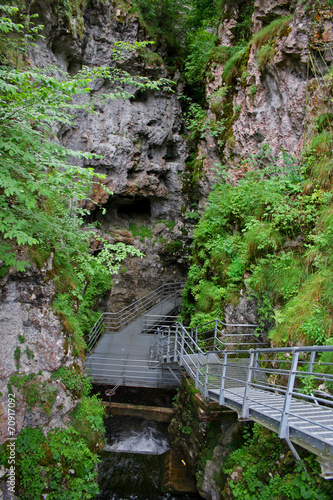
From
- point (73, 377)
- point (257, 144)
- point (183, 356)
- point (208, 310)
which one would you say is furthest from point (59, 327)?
point (257, 144)

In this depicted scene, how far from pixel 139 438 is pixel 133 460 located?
68 centimetres

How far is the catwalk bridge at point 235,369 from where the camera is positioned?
3059mm

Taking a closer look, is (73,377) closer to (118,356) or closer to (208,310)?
(208,310)

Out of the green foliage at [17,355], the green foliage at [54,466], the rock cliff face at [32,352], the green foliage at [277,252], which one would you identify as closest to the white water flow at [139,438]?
the green foliage at [54,466]

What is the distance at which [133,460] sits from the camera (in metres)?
7.71

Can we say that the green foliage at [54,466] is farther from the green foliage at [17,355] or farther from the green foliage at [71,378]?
the green foliage at [17,355]

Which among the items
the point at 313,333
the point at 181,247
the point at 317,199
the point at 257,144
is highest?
the point at 257,144

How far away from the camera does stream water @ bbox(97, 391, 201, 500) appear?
6.77 metres

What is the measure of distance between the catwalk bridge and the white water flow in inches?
46.6

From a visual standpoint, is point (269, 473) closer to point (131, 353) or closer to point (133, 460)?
point (133, 460)

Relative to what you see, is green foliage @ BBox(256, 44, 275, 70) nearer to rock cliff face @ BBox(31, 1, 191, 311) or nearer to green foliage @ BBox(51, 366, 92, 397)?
rock cliff face @ BBox(31, 1, 191, 311)

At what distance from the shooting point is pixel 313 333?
4.45 meters

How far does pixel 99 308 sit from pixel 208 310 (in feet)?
23.4

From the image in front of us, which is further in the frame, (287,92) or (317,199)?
(287,92)
